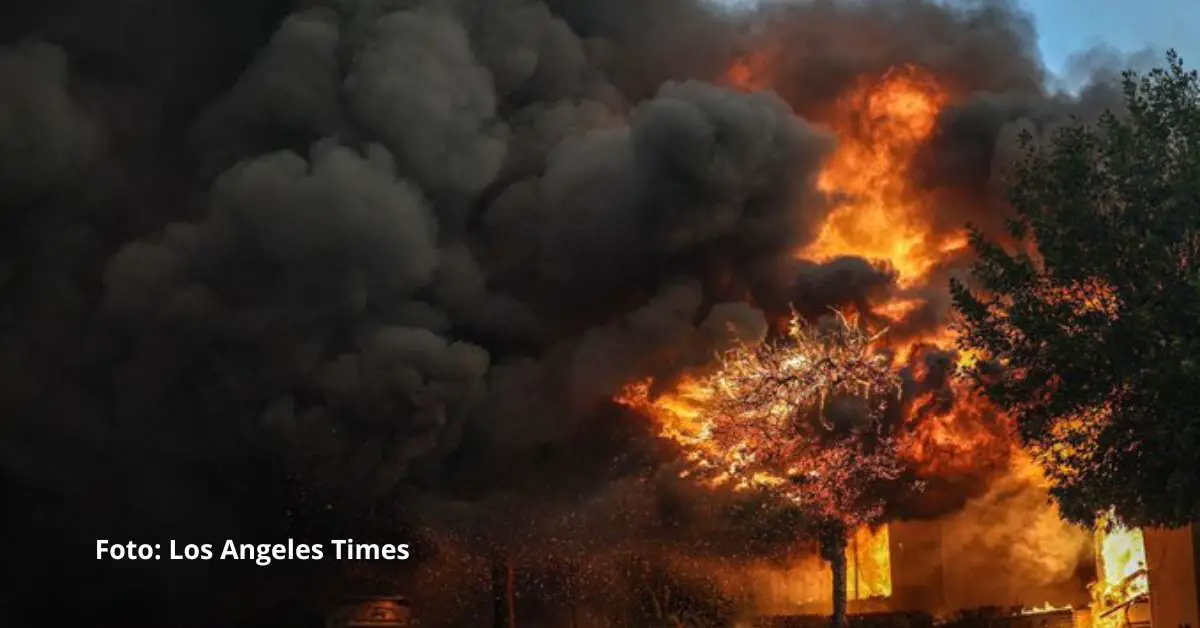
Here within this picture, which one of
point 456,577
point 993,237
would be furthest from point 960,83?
point 456,577

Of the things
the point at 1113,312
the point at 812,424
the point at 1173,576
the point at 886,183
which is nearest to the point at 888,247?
the point at 886,183

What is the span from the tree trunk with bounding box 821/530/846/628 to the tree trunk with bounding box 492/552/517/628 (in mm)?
10524

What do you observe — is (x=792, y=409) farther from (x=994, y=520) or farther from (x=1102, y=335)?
(x=1102, y=335)

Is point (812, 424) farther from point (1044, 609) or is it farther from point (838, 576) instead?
point (1044, 609)

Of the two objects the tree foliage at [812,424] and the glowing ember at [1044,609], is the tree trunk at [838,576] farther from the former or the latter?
the glowing ember at [1044,609]

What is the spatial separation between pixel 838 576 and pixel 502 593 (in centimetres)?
1110

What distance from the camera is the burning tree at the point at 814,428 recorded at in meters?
33.6

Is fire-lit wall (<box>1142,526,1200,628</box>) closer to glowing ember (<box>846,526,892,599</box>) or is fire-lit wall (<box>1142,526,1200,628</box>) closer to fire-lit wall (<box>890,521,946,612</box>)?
fire-lit wall (<box>890,521,946,612</box>)

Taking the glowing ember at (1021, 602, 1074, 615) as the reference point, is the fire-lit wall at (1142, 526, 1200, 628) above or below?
above

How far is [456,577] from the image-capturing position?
131 feet

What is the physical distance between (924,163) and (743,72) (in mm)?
8576

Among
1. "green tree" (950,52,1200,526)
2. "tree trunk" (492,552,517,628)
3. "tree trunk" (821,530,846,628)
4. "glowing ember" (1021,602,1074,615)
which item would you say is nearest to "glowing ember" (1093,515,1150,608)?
"glowing ember" (1021,602,1074,615)

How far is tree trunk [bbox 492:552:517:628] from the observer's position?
38938 millimetres

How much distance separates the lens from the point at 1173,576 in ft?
93.4
